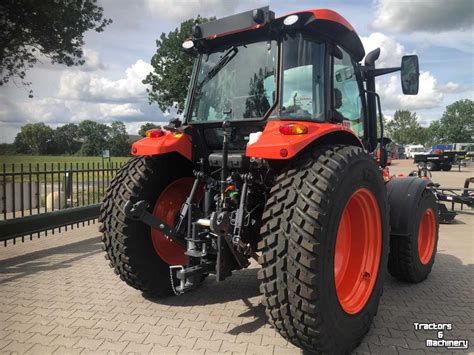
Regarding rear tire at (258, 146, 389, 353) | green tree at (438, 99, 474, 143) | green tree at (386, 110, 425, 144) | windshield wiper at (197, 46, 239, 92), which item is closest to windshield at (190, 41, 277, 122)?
windshield wiper at (197, 46, 239, 92)

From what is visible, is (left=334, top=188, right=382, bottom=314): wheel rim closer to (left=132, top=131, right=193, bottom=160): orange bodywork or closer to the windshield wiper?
(left=132, top=131, right=193, bottom=160): orange bodywork

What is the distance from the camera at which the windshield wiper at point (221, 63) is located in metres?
3.53

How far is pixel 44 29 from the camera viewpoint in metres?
2.21

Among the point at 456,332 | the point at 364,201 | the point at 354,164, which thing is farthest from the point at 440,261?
the point at 354,164

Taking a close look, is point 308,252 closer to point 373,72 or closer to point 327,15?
point 327,15

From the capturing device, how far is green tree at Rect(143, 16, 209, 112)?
12.0 m

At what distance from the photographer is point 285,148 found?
2.58m

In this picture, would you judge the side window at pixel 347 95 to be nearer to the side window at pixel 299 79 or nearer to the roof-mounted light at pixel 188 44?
the side window at pixel 299 79

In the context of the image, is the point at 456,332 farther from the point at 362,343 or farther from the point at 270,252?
the point at 270,252

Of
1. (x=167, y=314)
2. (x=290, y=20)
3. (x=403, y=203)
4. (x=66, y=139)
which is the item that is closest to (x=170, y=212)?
(x=167, y=314)

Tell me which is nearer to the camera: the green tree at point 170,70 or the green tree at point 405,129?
the green tree at point 170,70

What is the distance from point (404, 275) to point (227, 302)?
6.53 feet

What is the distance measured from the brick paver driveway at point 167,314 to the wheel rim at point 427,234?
1.08 feet

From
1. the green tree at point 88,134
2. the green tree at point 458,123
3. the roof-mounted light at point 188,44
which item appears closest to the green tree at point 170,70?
the green tree at point 88,134
